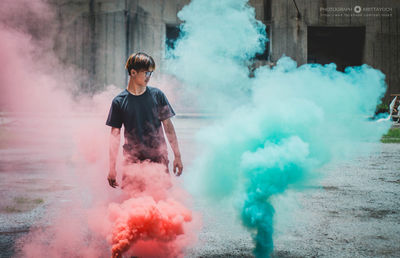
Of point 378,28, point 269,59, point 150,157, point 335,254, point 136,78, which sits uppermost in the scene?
point 378,28

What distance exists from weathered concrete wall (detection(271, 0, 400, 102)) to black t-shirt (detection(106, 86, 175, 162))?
53.8 ft

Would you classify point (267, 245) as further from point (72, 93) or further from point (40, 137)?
point (72, 93)

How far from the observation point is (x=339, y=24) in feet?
60.8

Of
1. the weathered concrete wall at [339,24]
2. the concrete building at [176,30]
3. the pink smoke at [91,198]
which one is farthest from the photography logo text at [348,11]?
the pink smoke at [91,198]

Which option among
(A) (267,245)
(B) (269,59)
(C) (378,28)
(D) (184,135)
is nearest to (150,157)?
(A) (267,245)

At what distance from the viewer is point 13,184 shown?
19.3 ft

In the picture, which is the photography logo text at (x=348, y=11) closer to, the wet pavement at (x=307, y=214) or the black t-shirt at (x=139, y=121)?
the wet pavement at (x=307, y=214)

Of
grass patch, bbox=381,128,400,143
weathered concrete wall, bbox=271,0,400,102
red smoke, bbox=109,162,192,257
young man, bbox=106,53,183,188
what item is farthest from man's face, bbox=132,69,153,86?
weathered concrete wall, bbox=271,0,400,102

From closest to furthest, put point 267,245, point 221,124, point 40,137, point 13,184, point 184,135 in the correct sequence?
point 267,245 < point 221,124 < point 13,184 < point 184,135 < point 40,137

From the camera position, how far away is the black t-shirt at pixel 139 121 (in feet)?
9.79

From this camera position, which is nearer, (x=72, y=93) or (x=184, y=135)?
(x=184, y=135)

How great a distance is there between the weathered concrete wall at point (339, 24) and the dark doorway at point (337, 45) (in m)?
0.52

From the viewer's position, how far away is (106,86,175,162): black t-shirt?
2984 mm

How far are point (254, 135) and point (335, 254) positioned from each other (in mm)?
1231
